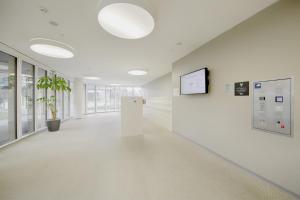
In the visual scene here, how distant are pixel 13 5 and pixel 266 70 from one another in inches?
180

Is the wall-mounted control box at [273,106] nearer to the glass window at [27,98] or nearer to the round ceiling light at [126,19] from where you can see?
the round ceiling light at [126,19]

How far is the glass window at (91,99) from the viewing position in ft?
39.3

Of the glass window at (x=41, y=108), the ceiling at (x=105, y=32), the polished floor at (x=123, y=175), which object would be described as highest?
the ceiling at (x=105, y=32)

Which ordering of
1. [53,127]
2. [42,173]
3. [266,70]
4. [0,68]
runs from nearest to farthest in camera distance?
[266,70], [42,173], [0,68], [53,127]

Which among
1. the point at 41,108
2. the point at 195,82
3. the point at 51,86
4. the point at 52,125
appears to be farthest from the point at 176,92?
the point at 41,108

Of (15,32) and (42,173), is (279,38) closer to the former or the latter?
(42,173)

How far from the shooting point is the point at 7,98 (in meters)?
3.76

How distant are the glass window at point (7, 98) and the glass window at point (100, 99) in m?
8.63

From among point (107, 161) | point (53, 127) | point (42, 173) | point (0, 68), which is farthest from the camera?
point (53, 127)

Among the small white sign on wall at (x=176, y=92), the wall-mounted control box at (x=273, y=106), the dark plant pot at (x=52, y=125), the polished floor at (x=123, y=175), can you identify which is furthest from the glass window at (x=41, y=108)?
the wall-mounted control box at (x=273, y=106)

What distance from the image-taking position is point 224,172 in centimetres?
243

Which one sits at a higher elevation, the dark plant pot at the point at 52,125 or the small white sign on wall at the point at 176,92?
the small white sign on wall at the point at 176,92

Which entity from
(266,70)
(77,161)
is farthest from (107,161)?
(266,70)

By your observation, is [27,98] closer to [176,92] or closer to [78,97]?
[78,97]
